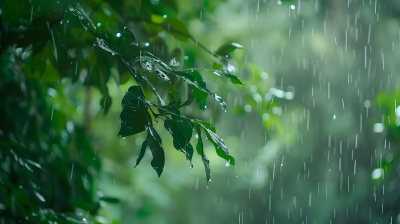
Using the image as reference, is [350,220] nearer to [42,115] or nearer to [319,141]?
[319,141]

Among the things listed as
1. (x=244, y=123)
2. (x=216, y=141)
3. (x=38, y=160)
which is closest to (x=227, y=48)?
(x=216, y=141)

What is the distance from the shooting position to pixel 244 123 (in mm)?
3867

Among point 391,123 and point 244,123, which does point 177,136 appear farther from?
point 244,123

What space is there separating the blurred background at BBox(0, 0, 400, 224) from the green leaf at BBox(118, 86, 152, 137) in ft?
1.10

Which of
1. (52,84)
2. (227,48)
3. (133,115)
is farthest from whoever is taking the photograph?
(52,84)

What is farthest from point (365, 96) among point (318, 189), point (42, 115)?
point (42, 115)

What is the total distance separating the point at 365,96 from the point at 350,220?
1.18m

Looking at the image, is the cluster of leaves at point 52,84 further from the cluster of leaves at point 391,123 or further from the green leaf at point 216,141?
the cluster of leaves at point 391,123

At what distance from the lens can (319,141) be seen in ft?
10.1

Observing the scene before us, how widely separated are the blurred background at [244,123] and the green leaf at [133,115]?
1.10 feet

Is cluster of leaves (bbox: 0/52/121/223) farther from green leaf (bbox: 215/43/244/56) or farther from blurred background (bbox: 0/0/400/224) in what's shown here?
green leaf (bbox: 215/43/244/56)

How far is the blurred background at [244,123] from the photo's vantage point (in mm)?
717

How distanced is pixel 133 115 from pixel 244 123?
11.8 feet

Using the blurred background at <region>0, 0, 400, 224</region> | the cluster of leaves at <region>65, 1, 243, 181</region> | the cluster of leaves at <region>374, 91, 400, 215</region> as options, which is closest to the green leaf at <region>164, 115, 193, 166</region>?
the cluster of leaves at <region>65, 1, 243, 181</region>
